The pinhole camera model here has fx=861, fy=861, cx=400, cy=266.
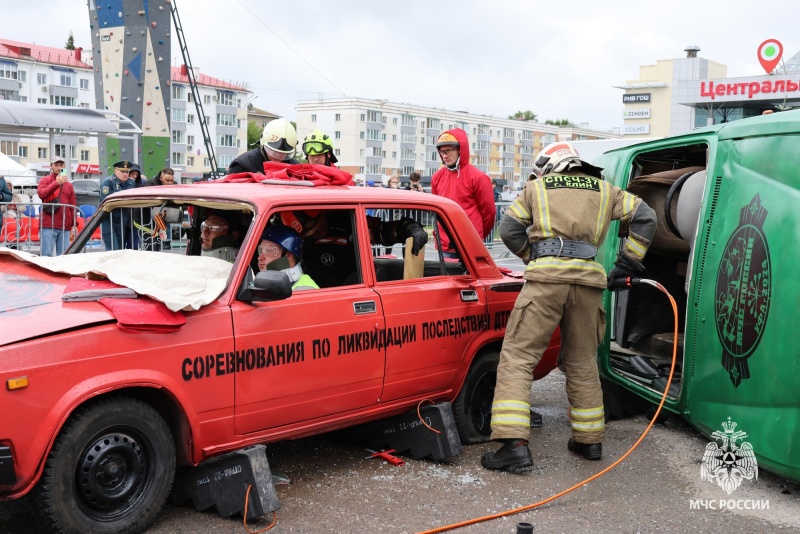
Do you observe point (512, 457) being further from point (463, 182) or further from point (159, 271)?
point (463, 182)

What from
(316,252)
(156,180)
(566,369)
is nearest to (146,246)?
(316,252)

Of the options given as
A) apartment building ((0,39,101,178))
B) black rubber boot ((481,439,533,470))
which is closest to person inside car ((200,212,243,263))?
black rubber boot ((481,439,533,470))

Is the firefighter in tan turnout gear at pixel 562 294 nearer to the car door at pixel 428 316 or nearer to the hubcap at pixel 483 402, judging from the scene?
the car door at pixel 428 316

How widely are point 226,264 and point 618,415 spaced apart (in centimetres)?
355

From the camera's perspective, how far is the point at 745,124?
5.36 metres

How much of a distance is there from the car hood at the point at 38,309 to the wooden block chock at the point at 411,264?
204 cm

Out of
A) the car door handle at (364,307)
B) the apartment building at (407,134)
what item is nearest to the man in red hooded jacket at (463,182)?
the car door handle at (364,307)

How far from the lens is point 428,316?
536cm

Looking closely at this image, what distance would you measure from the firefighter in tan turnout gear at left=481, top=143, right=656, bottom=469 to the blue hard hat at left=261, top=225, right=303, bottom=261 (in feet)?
4.83

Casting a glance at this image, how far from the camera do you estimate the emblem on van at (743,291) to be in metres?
4.93

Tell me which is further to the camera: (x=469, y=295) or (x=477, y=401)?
(x=477, y=401)

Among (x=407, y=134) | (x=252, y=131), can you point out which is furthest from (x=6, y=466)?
(x=252, y=131)

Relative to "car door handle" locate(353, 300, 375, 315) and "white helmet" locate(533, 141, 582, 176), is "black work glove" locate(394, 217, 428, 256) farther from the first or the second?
"white helmet" locate(533, 141, 582, 176)

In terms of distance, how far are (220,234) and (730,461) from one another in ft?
11.1
